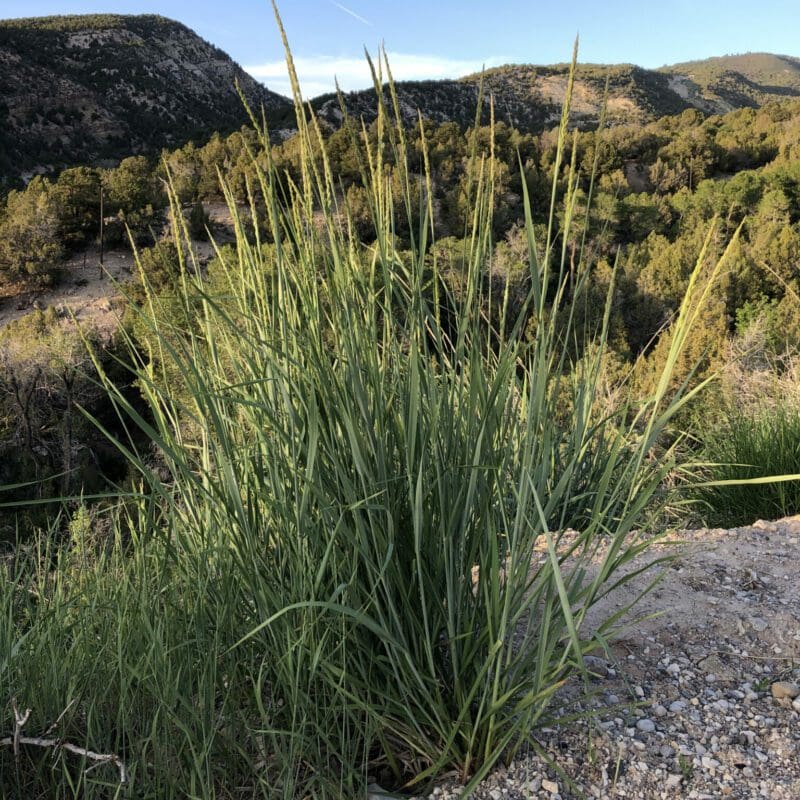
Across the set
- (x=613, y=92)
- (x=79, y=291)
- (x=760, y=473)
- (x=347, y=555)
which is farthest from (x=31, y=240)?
(x=613, y=92)

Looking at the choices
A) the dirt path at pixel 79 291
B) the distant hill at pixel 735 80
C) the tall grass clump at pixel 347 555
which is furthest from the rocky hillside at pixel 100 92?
the tall grass clump at pixel 347 555

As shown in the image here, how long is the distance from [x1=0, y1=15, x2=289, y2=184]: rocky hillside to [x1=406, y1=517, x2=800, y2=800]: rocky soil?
41.9 meters

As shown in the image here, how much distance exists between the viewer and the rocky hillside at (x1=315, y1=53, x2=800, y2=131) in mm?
32562

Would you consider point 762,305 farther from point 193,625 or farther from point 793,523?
point 193,625

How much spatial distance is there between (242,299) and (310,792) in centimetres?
85

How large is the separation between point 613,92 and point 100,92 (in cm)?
3386

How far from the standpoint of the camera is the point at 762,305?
14969 millimetres

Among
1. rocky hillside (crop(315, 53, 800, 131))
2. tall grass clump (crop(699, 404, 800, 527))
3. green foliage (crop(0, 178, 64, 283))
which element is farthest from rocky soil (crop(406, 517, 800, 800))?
rocky hillside (crop(315, 53, 800, 131))

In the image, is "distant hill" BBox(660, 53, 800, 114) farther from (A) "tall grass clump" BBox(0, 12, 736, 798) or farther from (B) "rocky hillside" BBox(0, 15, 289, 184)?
(A) "tall grass clump" BBox(0, 12, 736, 798)

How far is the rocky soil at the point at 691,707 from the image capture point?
106 centimetres

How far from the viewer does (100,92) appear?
45594 millimetres

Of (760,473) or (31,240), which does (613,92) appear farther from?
(760,473)

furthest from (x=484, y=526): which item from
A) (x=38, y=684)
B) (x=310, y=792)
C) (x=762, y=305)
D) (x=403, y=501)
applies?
(x=762, y=305)

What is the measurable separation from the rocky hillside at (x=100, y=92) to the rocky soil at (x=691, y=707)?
4187 cm
